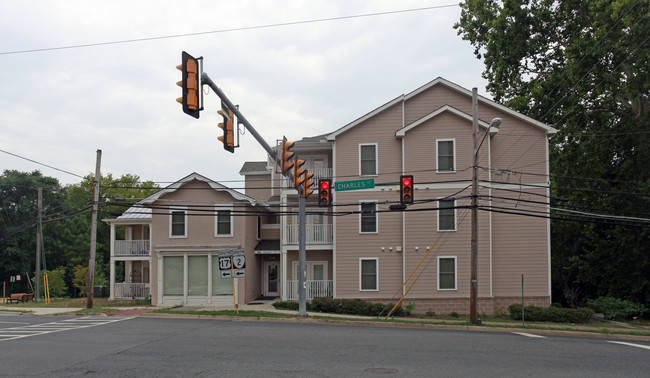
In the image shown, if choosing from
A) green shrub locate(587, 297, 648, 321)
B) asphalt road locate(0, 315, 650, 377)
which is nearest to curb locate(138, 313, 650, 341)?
asphalt road locate(0, 315, 650, 377)

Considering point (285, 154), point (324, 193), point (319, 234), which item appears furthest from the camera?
point (319, 234)

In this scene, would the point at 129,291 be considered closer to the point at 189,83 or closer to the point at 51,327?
the point at 51,327

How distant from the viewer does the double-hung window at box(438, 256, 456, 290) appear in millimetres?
27281

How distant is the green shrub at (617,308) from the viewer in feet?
90.3

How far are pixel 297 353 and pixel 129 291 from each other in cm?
2393

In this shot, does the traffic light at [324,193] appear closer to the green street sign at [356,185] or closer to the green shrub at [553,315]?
the green street sign at [356,185]

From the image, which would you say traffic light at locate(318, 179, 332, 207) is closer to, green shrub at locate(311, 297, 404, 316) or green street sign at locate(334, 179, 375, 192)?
green street sign at locate(334, 179, 375, 192)

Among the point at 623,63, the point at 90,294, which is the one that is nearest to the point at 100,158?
the point at 90,294

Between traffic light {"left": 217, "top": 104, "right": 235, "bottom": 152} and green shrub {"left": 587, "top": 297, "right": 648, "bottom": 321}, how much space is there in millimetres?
22693

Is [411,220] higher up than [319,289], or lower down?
higher up

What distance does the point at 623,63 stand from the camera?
28.5 metres

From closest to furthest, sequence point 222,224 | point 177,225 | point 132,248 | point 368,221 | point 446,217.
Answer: point 446,217, point 368,221, point 222,224, point 177,225, point 132,248

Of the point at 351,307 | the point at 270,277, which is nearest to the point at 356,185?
the point at 351,307

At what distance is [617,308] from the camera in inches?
1094
